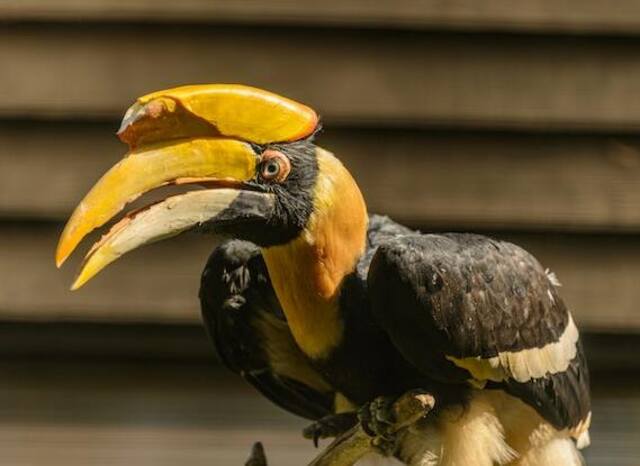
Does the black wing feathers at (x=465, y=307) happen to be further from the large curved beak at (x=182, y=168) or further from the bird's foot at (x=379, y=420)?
the large curved beak at (x=182, y=168)

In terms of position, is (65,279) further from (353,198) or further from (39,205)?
(353,198)

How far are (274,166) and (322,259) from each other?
0.47ft

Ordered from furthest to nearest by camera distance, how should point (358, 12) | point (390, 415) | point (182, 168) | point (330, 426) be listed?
point (358, 12) < point (330, 426) < point (390, 415) < point (182, 168)

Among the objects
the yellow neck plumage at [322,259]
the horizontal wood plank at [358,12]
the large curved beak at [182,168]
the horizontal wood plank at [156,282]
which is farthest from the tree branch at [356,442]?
the horizontal wood plank at [358,12]

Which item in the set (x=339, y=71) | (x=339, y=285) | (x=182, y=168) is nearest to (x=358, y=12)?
(x=339, y=71)

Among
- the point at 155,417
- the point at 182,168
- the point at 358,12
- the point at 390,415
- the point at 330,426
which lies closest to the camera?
the point at 182,168

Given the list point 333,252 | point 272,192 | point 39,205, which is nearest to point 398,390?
point 333,252

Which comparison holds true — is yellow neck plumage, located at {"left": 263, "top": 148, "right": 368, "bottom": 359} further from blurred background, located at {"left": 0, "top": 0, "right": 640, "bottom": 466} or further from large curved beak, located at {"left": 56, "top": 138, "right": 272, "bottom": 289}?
blurred background, located at {"left": 0, "top": 0, "right": 640, "bottom": 466}

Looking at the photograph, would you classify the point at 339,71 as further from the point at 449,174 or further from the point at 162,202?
the point at 162,202

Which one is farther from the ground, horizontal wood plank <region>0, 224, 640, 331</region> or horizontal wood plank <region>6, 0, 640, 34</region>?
horizontal wood plank <region>6, 0, 640, 34</region>

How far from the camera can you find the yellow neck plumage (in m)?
1.90

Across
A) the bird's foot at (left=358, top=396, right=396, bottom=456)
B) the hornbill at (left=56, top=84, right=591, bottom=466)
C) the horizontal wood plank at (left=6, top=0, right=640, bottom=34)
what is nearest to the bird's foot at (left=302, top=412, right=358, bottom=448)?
the hornbill at (left=56, top=84, right=591, bottom=466)

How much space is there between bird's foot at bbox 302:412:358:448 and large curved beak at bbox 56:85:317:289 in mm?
365

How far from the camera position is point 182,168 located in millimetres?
1772
